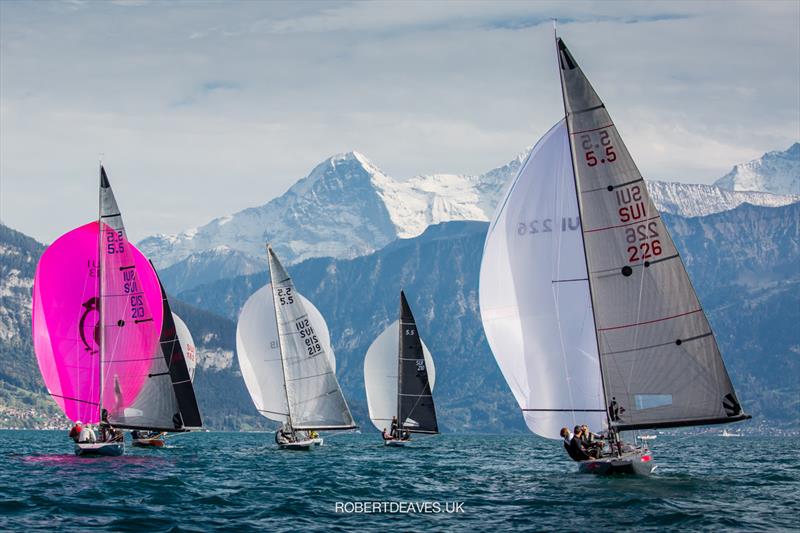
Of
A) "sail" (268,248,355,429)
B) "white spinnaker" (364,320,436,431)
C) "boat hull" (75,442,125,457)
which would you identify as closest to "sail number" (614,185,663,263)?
"boat hull" (75,442,125,457)

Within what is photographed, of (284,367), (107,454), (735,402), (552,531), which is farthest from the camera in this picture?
(284,367)

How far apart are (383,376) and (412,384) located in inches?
418

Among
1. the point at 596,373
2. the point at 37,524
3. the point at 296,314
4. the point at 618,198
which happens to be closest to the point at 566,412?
the point at 596,373

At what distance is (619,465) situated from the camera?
165ft

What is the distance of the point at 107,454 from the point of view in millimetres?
68000

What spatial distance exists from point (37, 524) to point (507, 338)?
66.6ft

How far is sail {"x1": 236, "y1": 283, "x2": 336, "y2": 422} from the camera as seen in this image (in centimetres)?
9806

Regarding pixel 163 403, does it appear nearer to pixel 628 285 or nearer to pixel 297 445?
pixel 297 445

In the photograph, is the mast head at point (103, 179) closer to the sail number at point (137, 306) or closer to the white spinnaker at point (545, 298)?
the sail number at point (137, 306)

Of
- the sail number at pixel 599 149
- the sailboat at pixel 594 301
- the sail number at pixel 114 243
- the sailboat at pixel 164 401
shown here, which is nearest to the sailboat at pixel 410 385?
the sailboat at pixel 164 401

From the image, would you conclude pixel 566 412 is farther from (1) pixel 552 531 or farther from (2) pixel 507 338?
(1) pixel 552 531

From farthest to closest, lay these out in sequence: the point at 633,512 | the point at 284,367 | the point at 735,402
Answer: the point at 284,367 → the point at 735,402 → the point at 633,512

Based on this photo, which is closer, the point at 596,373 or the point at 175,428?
the point at 596,373

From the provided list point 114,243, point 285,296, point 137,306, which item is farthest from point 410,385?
point 114,243
